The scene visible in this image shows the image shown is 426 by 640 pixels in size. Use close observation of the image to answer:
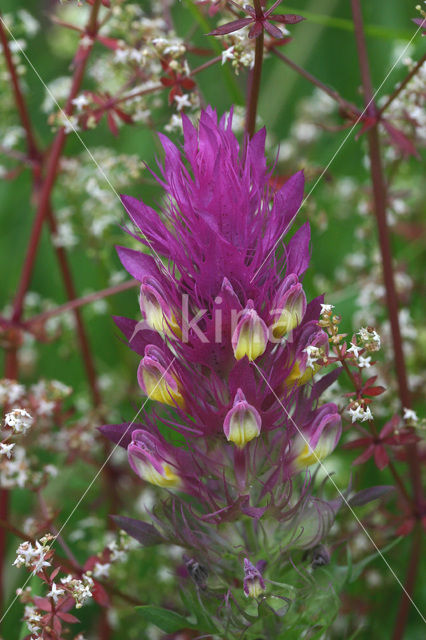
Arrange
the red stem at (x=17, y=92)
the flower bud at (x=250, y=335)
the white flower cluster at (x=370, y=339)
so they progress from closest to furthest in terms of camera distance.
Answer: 1. the flower bud at (x=250, y=335)
2. the white flower cluster at (x=370, y=339)
3. the red stem at (x=17, y=92)

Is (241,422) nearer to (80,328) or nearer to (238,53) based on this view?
(238,53)

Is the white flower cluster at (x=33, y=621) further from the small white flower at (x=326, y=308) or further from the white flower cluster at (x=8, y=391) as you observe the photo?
the small white flower at (x=326, y=308)

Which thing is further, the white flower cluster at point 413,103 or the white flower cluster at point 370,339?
the white flower cluster at point 413,103

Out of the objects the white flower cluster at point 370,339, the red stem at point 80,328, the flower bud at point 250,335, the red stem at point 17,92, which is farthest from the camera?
the red stem at point 80,328

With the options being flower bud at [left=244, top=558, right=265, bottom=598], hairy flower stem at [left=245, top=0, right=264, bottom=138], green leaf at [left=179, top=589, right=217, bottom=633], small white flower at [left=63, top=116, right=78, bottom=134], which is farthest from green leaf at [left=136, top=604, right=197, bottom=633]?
small white flower at [left=63, top=116, right=78, bottom=134]

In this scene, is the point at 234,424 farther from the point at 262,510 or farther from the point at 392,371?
the point at 392,371

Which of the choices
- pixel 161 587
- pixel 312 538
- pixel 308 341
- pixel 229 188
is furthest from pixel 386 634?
pixel 229 188

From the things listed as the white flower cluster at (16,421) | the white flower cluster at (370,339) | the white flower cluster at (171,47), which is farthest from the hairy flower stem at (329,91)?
the white flower cluster at (16,421)

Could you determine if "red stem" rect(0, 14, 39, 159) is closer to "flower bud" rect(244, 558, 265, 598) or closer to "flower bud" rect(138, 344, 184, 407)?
"flower bud" rect(138, 344, 184, 407)
